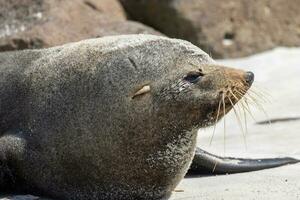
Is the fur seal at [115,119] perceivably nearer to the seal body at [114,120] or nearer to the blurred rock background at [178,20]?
the seal body at [114,120]

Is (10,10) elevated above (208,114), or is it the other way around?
(208,114)

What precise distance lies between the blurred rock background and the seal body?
422cm

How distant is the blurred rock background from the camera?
991cm

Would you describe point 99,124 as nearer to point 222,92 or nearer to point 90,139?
point 90,139

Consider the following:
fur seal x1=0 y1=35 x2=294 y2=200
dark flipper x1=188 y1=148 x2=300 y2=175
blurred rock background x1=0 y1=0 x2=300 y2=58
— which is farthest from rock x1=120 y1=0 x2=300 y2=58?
fur seal x1=0 y1=35 x2=294 y2=200

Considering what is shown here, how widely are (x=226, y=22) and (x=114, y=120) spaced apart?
24.0 ft

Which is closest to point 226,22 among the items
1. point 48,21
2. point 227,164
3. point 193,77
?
point 48,21

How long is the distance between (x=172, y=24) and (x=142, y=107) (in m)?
6.99

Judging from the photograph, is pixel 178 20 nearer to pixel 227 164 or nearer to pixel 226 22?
pixel 226 22

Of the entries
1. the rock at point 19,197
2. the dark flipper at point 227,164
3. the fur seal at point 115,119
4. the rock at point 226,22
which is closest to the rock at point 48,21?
the rock at point 226,22

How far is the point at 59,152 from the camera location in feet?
17.4

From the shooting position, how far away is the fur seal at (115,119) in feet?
16.4

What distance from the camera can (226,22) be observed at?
12180 mm

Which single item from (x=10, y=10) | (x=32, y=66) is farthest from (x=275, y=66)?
(x=32, y=66)
